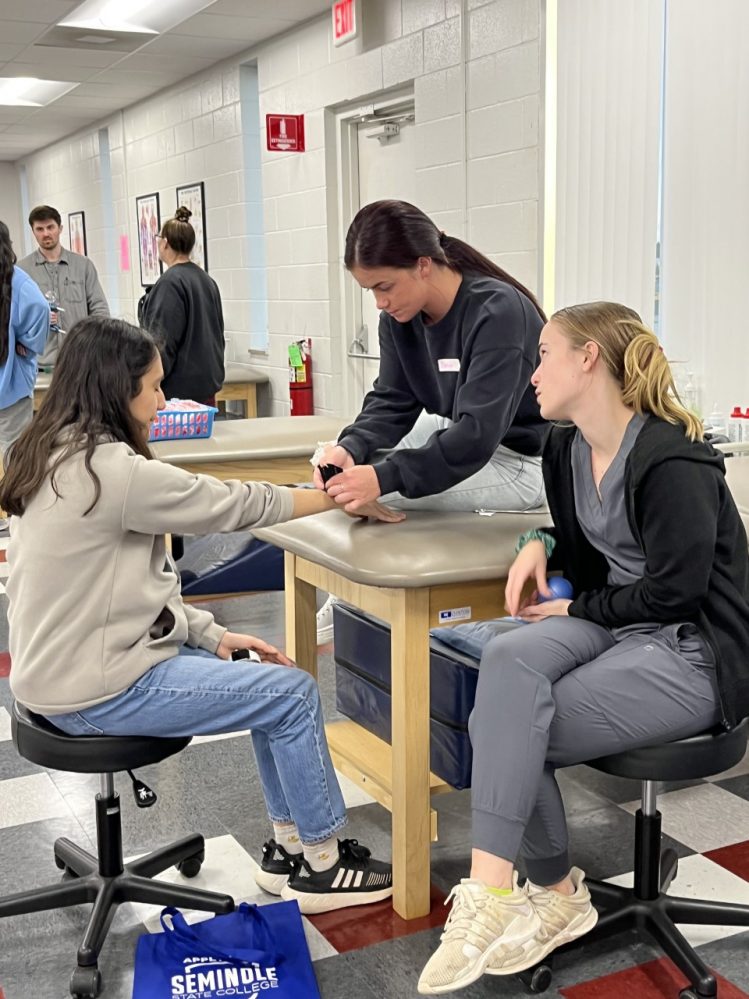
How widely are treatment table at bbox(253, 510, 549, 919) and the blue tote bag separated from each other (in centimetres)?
25

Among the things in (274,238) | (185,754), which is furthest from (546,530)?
(274,238)

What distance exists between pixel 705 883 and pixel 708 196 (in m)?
2.40

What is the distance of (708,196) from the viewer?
3.67 meters

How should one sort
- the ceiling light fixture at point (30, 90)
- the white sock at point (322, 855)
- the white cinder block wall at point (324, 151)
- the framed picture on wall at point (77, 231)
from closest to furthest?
Answer: 1. the white sock at point (322, 855)
2. the white cinder block wall at point (324, 151)
3. the ceiling light fixture at point (30, 90)
4. the framed picture on wall at point (77, 231)

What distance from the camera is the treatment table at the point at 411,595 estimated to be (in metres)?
1.91

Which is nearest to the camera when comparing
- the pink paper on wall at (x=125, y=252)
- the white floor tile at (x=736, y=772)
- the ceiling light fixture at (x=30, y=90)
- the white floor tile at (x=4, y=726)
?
the white floor tile at (x=736, y=772)

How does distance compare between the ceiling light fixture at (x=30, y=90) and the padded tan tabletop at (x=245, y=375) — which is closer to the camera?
the padded tan tabletop at (x=245, y=375)

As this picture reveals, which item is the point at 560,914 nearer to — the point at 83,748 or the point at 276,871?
the point at 276,871

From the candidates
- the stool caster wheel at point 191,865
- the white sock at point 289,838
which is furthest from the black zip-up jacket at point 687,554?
the stool caster wheel at point 191,865

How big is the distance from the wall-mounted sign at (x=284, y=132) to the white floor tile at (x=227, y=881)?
15.5ft

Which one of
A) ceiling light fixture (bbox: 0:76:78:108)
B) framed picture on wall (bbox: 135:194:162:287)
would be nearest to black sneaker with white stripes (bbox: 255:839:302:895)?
ceiling light fixture (bbox: 0:76:78:108)

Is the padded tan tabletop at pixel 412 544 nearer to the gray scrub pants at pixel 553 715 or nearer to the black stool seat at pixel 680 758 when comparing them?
the gray scrub pants at pixel 553 715

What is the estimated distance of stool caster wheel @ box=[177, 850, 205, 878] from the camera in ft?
7.04

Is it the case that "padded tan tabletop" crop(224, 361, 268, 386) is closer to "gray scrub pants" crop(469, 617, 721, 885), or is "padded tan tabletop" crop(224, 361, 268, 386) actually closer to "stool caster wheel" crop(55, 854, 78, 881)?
"stool caster wheel" crop(55, 854, 78, 881)
